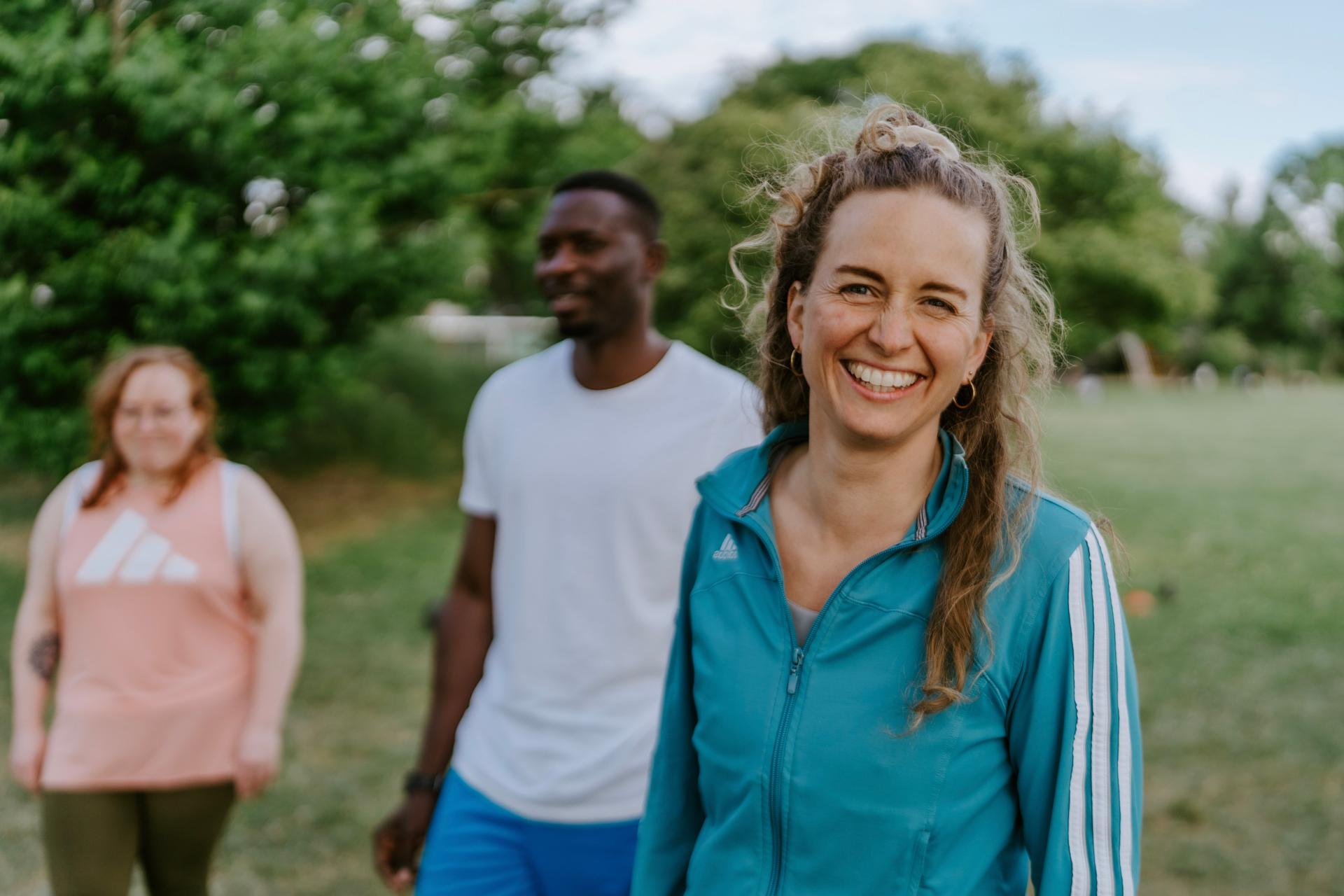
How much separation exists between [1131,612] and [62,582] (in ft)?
29.9

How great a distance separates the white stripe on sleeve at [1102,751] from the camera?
5.35ft

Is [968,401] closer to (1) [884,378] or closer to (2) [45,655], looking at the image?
(1) [884,378]

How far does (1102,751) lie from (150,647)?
9.33 ft

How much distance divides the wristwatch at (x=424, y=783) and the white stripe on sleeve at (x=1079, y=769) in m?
1.86

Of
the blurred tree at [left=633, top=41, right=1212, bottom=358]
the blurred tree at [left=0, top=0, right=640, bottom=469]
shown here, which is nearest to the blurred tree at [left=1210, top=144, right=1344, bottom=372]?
the blurred tree at [left=633, top=41, right=1212, bottom=358]

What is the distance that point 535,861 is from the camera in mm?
2789

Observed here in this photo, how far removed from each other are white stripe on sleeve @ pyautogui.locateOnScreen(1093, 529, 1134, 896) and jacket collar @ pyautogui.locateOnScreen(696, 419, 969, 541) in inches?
10.3

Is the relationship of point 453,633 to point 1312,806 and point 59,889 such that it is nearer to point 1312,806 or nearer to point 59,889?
point 59,889

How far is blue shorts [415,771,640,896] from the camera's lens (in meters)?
2.77

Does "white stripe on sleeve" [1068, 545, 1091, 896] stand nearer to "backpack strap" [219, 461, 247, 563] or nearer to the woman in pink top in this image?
the woman in pink top

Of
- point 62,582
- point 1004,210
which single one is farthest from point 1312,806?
point 62,582

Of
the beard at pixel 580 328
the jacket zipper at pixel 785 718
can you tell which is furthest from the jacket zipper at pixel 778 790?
the beard at pixel 580 328

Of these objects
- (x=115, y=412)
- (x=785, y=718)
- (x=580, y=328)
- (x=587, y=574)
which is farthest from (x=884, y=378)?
(x=115, y=412)

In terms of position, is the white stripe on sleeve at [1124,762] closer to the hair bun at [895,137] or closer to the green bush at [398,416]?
the hair bun at [895,137]
